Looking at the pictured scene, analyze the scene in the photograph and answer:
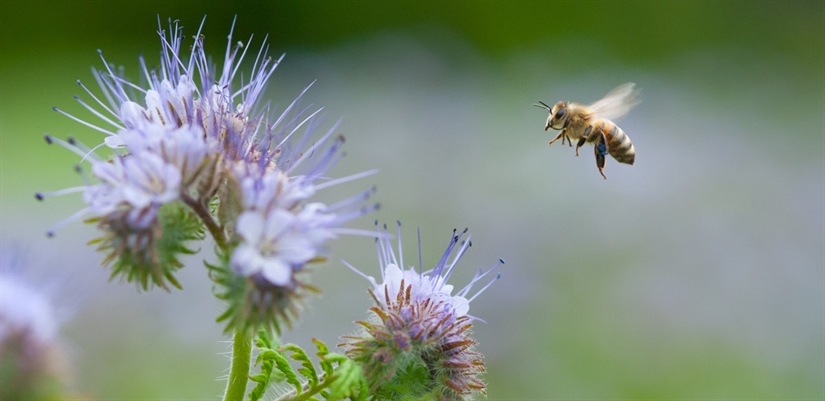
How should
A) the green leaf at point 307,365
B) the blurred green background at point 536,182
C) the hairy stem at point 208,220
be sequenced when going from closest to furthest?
the hairy stem at point 208,220, the green leaf at point 307,365, the blurred green background at point 536,182

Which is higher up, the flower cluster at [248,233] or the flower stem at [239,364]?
the flower cluster at [248,233]

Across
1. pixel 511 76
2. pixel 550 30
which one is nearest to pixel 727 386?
pixel 511 76

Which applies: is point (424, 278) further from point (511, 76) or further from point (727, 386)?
point (511, 76)

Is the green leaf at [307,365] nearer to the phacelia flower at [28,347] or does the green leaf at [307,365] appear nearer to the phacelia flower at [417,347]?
the phacelia flower at [417,347]

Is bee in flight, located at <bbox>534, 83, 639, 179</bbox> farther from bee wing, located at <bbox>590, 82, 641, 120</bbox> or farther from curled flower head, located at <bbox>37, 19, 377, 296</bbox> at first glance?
curled flower head, located at <bbox>37, 19, 377, 296</bbox>

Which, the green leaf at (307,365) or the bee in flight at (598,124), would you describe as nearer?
the green leaf at (307,365)

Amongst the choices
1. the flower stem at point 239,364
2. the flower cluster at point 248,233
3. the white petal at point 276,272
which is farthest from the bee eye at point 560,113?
the white petal at point 276,272

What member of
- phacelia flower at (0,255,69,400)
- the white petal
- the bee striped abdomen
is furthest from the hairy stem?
the bee striped abdomen

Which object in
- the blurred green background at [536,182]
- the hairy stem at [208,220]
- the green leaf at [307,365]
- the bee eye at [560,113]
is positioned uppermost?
the blurred green background at [536,182]
